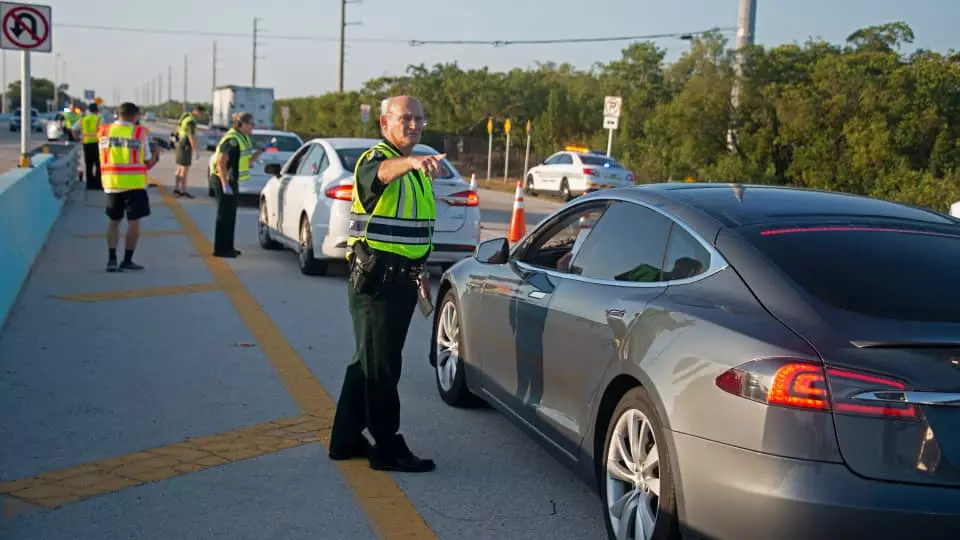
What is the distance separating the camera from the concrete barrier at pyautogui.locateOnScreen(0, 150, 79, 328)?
362 inches

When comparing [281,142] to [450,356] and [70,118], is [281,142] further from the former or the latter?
[450,356]

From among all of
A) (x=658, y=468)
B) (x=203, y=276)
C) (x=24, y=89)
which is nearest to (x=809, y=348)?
(x=658, y=468)

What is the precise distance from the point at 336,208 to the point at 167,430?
577 centimetres

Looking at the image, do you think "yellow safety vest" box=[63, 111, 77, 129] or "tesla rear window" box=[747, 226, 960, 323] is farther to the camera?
"yellow safety vest" box=[63, 111, 77, 129]

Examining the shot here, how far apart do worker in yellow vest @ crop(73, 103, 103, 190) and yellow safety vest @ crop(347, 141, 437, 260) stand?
19.0 metres

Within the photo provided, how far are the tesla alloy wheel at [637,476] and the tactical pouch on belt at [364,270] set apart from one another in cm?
145

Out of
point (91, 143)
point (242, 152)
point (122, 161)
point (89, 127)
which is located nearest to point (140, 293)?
point (122, 161)

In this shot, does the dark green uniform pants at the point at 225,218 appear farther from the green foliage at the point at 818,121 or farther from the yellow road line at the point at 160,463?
the green foliage at the point at 818,121

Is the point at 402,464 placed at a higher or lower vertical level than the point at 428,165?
lower

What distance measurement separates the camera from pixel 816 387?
3.28 m

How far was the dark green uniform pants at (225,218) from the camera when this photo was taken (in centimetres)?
1288

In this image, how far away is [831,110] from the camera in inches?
1123

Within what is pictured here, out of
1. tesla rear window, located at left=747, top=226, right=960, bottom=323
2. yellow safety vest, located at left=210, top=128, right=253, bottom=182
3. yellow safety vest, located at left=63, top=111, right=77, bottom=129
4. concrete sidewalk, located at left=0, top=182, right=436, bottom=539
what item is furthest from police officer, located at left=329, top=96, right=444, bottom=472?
yellow safety vest, located at left=63, top=111, right=77, bottom=129

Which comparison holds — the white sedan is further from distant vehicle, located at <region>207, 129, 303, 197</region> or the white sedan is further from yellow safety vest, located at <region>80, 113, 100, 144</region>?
yellow safety vest, located at <region>80, 113, 100, 144</region>
